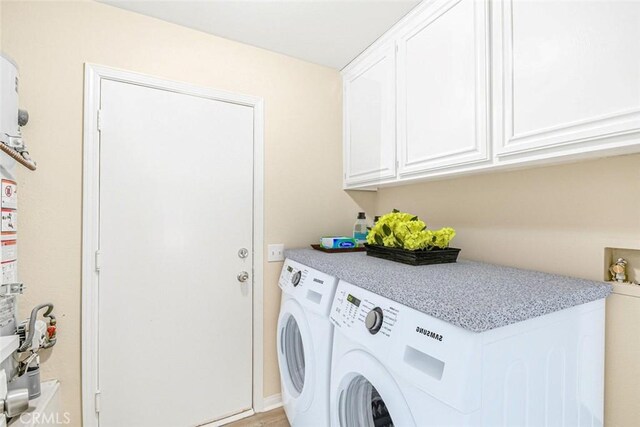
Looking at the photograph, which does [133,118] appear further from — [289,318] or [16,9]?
[289,318]

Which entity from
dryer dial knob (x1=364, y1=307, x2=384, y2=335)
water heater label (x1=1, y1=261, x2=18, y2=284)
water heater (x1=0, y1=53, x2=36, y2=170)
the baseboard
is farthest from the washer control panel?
water heater (x1=0, y1=53, x2=36, y2=170)

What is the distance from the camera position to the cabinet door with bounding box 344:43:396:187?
1745mm

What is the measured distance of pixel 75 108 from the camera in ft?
4.89

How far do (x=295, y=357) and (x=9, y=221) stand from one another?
1.50 meters

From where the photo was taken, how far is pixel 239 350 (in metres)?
1.87

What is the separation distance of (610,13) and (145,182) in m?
1.98

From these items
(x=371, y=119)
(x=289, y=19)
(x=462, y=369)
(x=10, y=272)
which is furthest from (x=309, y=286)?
(x=289, y=19)

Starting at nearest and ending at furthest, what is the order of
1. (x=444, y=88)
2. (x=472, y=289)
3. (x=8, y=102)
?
(x=472, y=289) → (x=8, y=102) → (x=444, y=88)

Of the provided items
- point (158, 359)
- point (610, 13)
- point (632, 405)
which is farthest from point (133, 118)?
point (632, 405)

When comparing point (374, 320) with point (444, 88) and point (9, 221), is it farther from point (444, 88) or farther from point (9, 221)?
point (9, 221)

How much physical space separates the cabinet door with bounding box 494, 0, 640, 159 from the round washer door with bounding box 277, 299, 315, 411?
1176 millimetres

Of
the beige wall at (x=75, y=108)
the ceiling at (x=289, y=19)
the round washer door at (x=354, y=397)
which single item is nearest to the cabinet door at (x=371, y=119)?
the ceiling at (x=289, y=19)

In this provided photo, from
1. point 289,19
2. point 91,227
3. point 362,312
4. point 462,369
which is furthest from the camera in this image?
point 289,19

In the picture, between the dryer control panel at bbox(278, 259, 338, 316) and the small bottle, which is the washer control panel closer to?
the dryer control panel at bbox(278, 259, 338, 316)
